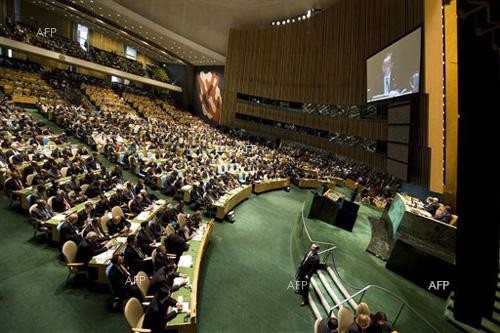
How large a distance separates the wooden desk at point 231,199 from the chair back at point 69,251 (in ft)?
15.2

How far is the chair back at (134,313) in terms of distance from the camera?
3.77 m

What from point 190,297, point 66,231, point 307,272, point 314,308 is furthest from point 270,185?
point 190,297

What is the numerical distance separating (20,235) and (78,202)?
1438mm

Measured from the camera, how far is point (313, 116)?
21.3m

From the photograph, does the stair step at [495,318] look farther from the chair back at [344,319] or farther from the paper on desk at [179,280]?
the paper on desk at [179,280]

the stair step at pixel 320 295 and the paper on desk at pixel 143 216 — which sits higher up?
the paper on desk at pixel 143 216

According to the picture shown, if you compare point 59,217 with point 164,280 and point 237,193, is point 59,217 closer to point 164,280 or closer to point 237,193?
point 164,280

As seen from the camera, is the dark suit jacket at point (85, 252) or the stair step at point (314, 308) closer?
the dark suit jacket at point (85, 252)

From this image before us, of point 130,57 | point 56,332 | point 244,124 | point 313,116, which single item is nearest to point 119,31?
point 130,57

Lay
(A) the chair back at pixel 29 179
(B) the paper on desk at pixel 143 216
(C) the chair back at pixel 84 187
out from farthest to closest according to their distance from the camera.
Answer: (C) the chair back at pixel 84 187 → (A) the chair back at pixel 29 179 → (B) the paper on desk at pixel 143 216

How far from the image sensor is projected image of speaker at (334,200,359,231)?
31.0 ft

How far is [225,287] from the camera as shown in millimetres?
5809

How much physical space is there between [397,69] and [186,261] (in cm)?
989

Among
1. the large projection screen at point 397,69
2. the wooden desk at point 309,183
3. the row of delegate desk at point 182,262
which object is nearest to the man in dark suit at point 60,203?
the row of delegate desk at point 182,262
